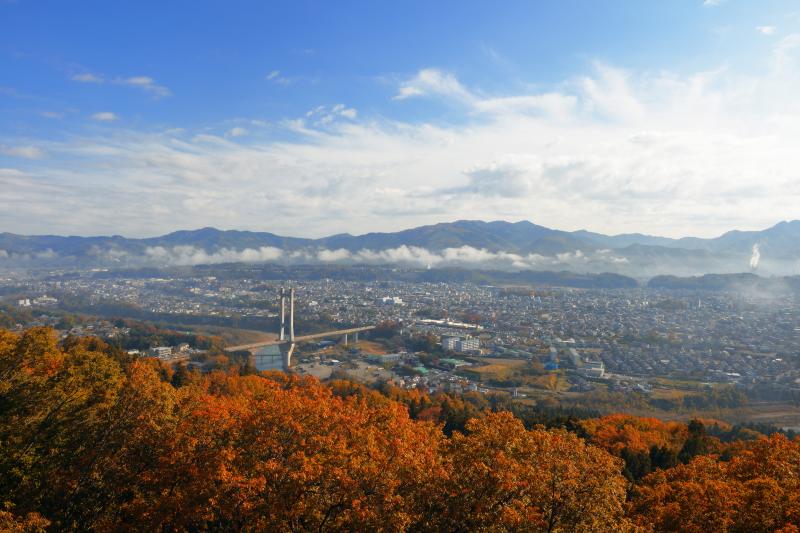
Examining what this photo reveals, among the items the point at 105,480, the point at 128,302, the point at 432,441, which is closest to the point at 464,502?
the point at 432,441

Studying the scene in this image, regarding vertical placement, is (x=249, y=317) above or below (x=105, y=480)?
below

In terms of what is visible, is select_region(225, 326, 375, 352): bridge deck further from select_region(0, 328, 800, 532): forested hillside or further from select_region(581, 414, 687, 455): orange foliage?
select_region(0, 328, 800, 532): forested hillside

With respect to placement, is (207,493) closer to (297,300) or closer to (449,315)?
(449,315)

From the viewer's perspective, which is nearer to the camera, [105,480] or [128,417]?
[105,480]

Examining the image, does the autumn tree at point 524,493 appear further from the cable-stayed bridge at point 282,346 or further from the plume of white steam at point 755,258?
the plume of white steam at point 755,258

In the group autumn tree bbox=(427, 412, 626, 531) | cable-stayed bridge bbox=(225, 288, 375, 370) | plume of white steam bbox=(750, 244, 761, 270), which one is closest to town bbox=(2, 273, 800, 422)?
cable-stayed bridge bbox=(225, 288, 375, 370)

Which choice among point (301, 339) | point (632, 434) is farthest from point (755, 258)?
point (632, 434)
